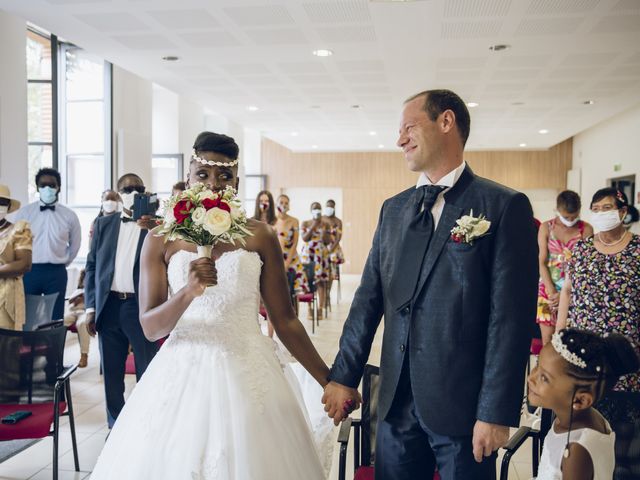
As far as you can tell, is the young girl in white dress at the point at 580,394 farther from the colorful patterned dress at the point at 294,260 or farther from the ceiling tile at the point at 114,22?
the colorful patterned dress at the point at 294,260

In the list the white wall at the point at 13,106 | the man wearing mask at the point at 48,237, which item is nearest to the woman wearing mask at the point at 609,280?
the man wearing mask at the point at 48,237

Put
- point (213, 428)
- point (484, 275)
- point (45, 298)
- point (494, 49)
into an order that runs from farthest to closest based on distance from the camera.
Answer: point (494, 49) → point (45, 298) → point (213, 428) → point (484, 275)

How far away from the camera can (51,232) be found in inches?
244

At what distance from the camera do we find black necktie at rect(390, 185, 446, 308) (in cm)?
197

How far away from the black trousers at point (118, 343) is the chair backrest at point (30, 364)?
70 cm

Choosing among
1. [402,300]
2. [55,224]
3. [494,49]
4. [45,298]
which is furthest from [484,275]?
[494,49]

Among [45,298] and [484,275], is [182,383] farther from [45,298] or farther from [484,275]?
[45,298]

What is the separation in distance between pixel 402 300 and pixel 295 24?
498cm

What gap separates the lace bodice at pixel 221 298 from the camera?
2314 mm

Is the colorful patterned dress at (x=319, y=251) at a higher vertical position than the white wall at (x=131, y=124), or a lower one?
lower

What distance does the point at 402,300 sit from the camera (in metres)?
1.98

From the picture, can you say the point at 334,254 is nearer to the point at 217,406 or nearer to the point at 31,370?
the point at 31,370

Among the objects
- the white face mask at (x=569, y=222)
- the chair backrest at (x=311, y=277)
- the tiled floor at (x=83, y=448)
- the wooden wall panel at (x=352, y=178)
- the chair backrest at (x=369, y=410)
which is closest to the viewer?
the chair backrest at (x=369, y=410)

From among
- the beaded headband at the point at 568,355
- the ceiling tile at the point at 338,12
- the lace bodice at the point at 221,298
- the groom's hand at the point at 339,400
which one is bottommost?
the groom's hand at the point at 339,400
